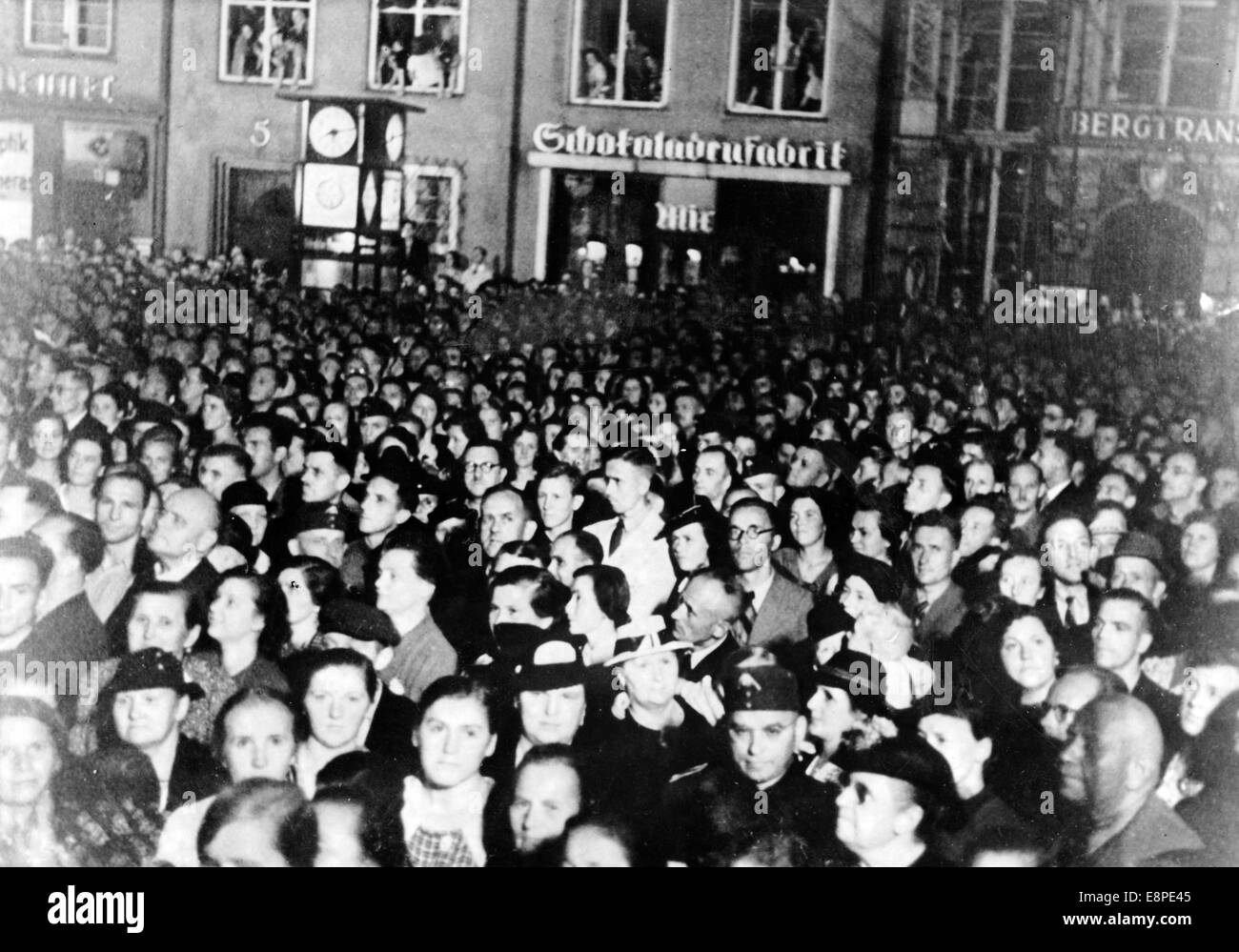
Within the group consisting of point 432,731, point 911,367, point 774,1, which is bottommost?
point 432,731

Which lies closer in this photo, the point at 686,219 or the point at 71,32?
the point at 71,32

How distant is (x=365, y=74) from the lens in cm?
582

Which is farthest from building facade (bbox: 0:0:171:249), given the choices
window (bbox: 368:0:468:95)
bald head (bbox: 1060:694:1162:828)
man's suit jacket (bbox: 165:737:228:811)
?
bald head (bbox: 1060:694:1162:828)

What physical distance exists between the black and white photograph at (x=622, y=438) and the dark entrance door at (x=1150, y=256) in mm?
18

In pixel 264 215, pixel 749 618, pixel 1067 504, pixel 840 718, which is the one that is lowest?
pixel 840 718

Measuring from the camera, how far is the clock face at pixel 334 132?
19.3 ft

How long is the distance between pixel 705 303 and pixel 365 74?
5.50 ft

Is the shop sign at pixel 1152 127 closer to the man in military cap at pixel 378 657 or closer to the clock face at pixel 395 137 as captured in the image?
the clock face at pixel 395 137

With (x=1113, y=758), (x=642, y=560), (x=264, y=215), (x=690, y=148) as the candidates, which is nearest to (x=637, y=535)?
(x=642, y=560)

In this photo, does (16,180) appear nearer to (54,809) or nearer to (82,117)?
(82,117)

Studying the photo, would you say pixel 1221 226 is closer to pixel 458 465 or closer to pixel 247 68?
pixel 458 465

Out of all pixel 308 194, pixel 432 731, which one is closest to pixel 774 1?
pixel 308 194

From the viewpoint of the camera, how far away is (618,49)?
5.83 m

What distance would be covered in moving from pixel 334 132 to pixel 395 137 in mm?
258
